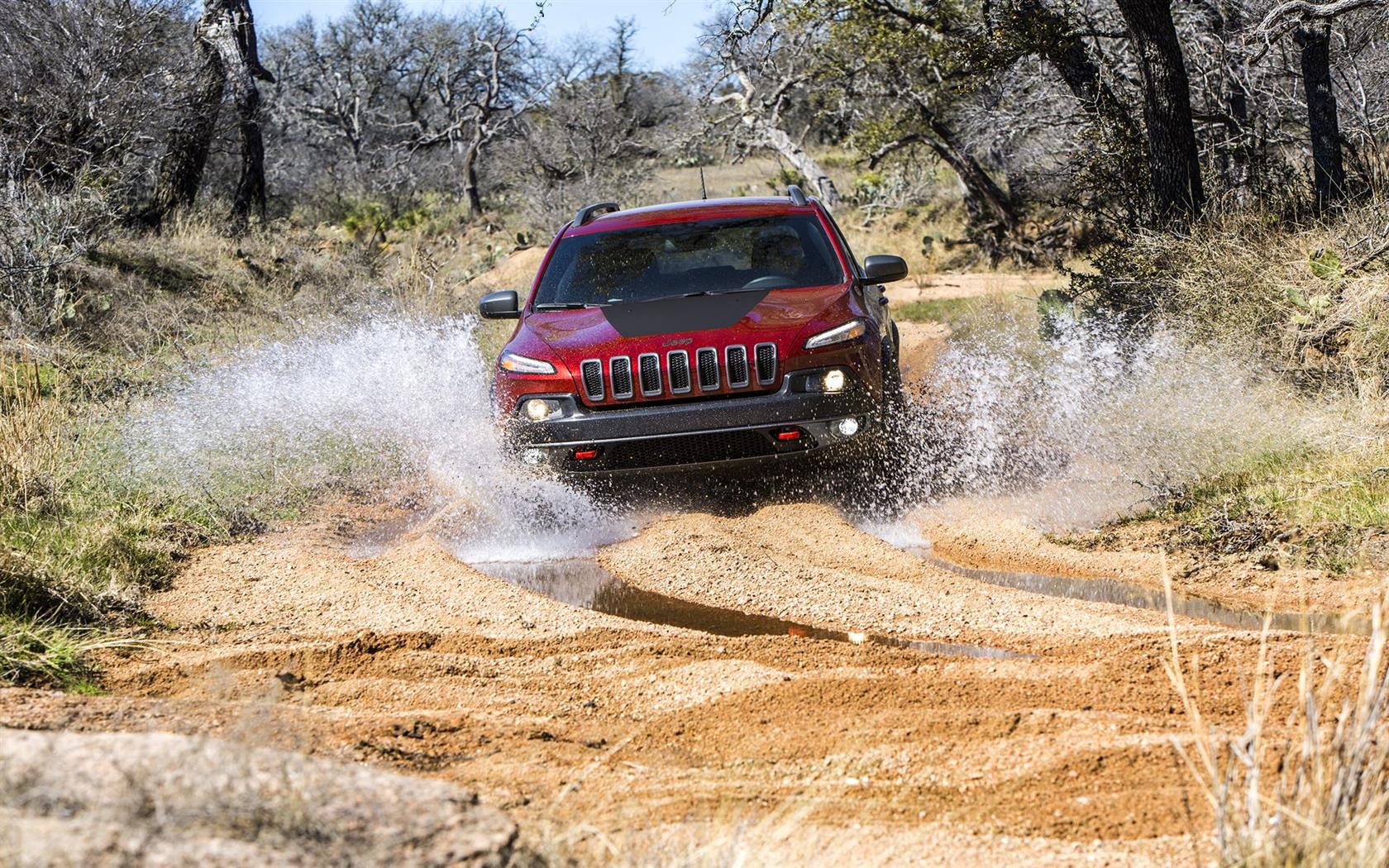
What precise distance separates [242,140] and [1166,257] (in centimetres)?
1410

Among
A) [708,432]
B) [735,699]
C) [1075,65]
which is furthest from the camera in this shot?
Result: [1075,65]

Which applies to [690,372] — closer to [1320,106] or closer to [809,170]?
[1320,106]

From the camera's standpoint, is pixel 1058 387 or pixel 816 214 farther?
pixel 1058 387

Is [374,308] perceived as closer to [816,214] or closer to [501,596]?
[816,214]

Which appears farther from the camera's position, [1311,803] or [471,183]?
[471,183]

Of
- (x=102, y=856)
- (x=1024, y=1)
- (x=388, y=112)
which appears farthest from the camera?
(x=388, y=112)

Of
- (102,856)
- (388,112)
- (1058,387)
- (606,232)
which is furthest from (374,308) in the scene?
(388,112)

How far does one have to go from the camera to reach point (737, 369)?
6.34m

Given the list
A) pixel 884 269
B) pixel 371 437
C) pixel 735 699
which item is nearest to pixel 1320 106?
pixel 884 269

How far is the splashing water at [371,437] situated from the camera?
688 centimetres

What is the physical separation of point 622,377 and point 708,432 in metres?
0.53

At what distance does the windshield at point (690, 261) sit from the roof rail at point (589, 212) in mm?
362

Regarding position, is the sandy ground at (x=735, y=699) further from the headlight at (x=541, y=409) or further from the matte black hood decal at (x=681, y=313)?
the matte black hood decal at (x=681, y=313)

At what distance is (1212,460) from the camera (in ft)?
21.9
